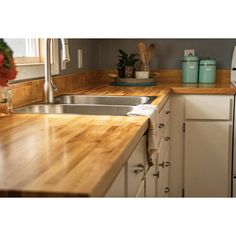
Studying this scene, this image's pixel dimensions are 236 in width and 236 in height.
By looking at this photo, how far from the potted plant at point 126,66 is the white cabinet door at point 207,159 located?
0.64 m

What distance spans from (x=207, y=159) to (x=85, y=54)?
1192 mm

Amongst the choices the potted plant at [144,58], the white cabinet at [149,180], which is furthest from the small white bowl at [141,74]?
the white cabinet at [149,180]

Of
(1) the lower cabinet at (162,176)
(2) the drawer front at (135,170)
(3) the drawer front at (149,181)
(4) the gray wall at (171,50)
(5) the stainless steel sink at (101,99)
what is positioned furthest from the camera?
(4) the gray wall at (171,50)

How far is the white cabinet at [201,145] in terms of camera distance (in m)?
2.96

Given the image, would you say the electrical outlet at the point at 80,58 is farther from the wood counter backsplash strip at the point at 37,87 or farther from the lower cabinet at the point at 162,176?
the lower cabinet at the point at 162,176

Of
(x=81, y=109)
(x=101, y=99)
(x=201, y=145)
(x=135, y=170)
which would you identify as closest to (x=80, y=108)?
(x=81, y=109)

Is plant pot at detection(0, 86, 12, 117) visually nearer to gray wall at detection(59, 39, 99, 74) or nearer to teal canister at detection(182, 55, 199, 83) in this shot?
gray wall at detection(59, 39, 99, 74)

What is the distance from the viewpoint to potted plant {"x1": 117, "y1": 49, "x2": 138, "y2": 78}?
334 centimetres

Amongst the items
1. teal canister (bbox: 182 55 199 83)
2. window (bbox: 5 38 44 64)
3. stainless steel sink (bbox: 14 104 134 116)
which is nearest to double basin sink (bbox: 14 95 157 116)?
stainless steel sink (bbox: 14 104 134 116)

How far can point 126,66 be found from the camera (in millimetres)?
3342

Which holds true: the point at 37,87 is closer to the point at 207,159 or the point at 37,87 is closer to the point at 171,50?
the point at 207,159
